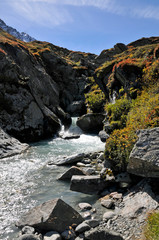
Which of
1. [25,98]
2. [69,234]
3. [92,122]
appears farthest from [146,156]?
[25,98]

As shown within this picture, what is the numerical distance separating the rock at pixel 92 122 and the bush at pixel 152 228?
2487cm

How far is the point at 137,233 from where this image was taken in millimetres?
5875

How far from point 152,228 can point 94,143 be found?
19.2 m

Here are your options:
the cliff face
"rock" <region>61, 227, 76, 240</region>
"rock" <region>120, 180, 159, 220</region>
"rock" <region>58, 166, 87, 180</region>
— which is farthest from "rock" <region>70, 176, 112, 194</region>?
the cliff face

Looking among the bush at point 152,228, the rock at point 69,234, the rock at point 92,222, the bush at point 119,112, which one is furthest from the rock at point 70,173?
the bush at point 119,112

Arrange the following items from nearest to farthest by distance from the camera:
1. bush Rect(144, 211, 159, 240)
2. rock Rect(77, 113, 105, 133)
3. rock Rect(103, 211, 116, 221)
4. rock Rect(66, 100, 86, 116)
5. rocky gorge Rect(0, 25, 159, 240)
A: bush Rect(144, 211, 159, 240)
rocky gorge Rect(0, 25, 159, 240)
rock Rect(103, 211, 116, 221)
rock Rect(77, 113, 105, 133)
rock Rect(66, 100, 86, 116)

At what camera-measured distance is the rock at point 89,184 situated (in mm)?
10219

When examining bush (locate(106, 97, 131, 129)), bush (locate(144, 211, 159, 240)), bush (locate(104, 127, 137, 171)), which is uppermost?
bush (locate(106, 97, 131, 129))

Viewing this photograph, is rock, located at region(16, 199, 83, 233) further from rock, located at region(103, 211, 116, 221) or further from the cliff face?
the cliff face

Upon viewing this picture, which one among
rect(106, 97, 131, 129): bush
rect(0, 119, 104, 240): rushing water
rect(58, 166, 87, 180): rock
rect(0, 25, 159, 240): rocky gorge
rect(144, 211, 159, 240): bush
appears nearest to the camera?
rect(144, 211, 159, 240): bush

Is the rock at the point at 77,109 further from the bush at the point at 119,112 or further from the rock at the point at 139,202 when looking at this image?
the rock at the point at 139,202

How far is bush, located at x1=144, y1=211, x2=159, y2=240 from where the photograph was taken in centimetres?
522

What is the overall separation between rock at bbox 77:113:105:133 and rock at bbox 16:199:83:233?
24.1 metres

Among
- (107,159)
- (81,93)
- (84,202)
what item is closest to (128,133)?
(107,159)
